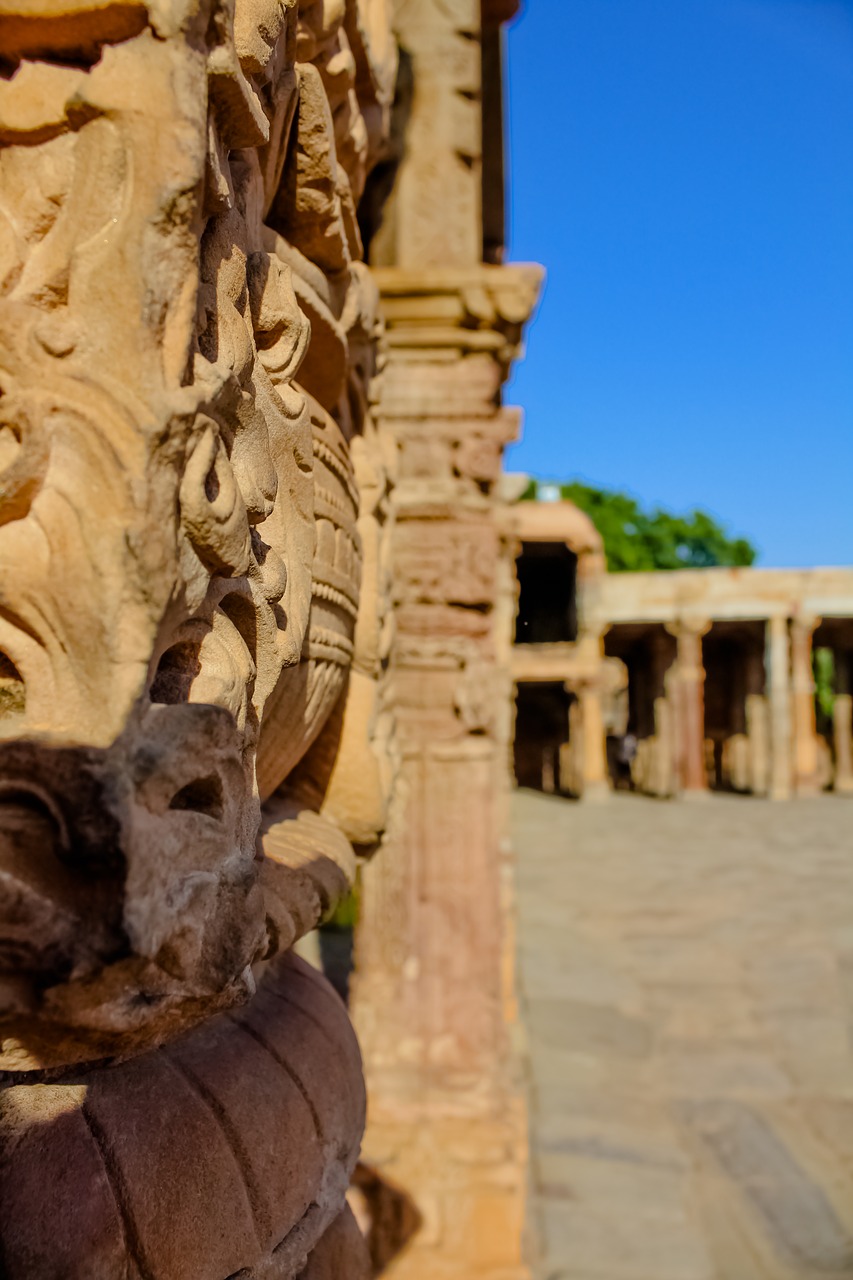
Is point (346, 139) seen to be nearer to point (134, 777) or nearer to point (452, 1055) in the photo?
point (134, 777)

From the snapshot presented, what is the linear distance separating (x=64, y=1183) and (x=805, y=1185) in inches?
132

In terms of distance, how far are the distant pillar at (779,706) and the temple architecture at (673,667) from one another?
0.02 metres

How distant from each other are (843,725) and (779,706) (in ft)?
8.60

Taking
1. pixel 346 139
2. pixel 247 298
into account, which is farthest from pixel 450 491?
pixel 247 298

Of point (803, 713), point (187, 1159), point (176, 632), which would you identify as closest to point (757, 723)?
point (803, 713)

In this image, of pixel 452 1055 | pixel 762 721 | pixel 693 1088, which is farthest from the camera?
pixel 762 721

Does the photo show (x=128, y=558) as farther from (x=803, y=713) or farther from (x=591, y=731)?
(x=803, y=713)

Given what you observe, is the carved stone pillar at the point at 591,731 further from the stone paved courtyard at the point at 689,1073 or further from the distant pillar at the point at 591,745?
the stone paved courtyard at the point at 689,1073

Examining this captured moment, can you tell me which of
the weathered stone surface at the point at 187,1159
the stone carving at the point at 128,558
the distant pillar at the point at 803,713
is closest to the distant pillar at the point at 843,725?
the distant pillar at the point at 803,713

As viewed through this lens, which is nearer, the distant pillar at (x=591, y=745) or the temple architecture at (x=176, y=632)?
the temple architecture at (x=176, y=632)

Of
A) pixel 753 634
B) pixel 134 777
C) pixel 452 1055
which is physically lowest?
pixel 452 1055

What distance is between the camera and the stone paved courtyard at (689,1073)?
293 cm

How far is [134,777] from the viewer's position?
2.10 feet

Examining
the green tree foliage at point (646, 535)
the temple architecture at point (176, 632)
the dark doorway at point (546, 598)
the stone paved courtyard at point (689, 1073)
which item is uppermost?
the green tree foliage at point (646, 535)
